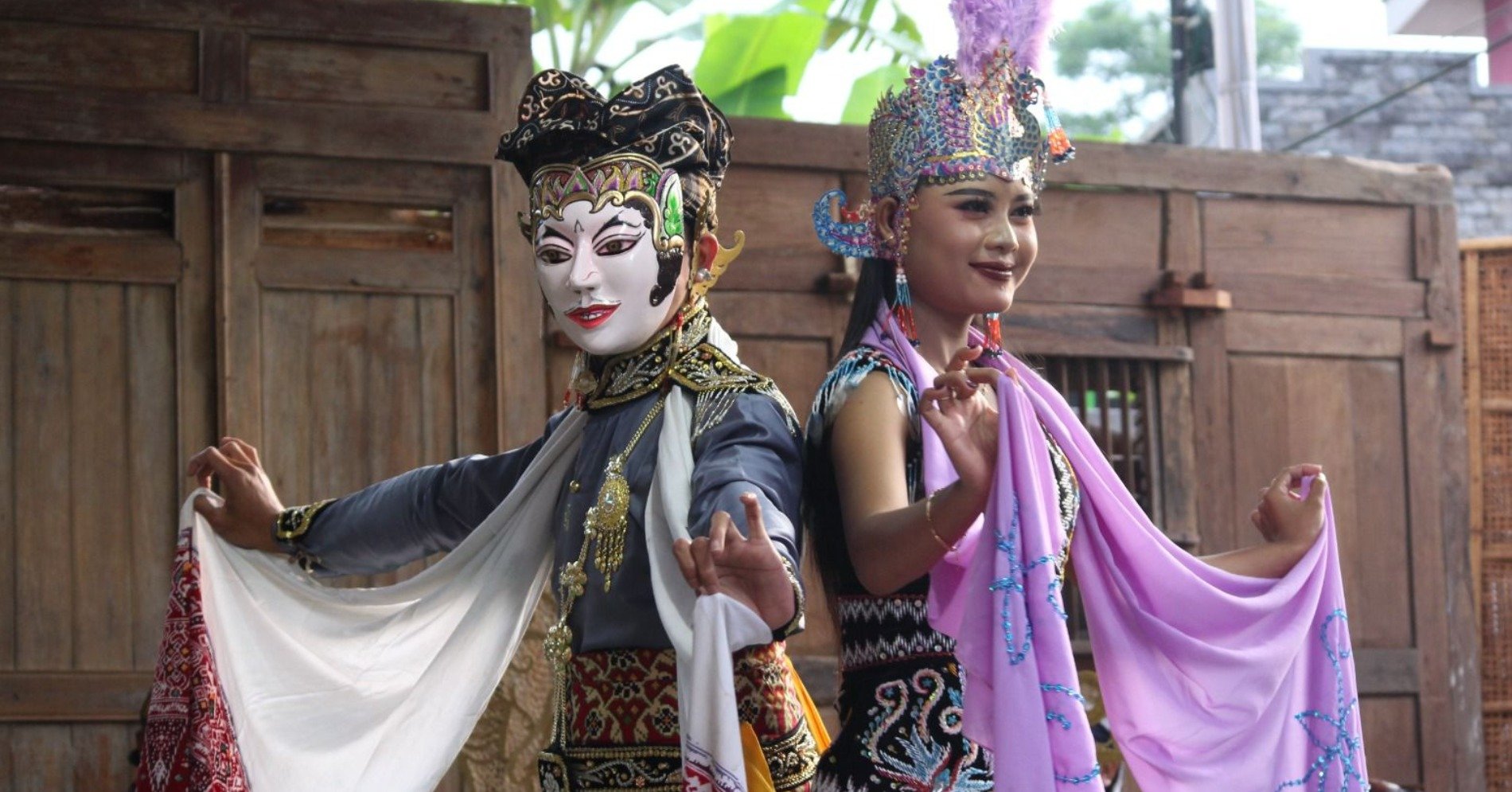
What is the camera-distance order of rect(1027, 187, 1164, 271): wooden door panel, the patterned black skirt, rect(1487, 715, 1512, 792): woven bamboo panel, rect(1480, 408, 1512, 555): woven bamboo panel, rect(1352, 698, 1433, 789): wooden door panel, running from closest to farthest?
the patterned black skirt, rect(1027, 187, 1164, 271): wooden door panel, rect(1352, 698, 1433, 789): wooden door panel, rect(1487, 715, 1512, 792): woven bamboo panel, rect(1480, 408, 1512, 555): woven bamboo panel

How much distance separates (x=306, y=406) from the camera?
5582 millimetres

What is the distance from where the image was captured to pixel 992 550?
2.79 m

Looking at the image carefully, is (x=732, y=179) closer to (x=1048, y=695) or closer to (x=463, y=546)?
(x=463, y=546)

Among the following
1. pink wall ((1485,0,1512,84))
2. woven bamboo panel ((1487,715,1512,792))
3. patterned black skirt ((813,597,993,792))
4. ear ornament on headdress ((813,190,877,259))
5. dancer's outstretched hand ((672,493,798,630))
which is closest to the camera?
dancer's outstretched hand ((672,493,798,630))

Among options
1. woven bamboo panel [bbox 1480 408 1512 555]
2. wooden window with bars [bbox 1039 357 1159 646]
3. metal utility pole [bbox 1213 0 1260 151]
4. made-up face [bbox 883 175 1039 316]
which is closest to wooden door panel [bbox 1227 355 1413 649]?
wooden window with bars [bbox 1039 357 1159 646]

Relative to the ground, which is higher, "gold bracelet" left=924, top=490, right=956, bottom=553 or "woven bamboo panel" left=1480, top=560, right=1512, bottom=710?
"gold bracelet" left=924, top=490, right=956, bottom=553

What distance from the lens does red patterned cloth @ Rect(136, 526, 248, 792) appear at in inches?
126

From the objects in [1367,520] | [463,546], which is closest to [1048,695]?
[463,546]

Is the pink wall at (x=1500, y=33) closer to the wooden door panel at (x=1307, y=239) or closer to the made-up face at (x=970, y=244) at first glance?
the wooden door panel at (x=1307, y=239)

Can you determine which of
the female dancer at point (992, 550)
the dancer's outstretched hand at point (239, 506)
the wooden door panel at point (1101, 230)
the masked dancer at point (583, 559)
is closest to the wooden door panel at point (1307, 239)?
the wooden door panel at point (1101, 230)

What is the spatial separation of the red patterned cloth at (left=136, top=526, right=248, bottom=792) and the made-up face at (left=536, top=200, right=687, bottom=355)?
0.83 metres

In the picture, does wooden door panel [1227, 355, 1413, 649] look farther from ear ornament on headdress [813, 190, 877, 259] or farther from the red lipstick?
the red lipstick

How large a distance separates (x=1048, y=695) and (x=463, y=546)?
109cm

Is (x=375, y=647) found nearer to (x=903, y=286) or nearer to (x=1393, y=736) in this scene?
(x=903, y=286)
